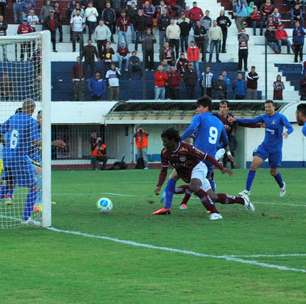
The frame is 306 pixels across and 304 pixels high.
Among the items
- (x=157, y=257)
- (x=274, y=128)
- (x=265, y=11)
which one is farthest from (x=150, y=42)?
(x=157, y=257)

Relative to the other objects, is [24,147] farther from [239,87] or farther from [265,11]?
[265,11]

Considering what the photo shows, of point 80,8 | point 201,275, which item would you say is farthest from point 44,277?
point 80,8

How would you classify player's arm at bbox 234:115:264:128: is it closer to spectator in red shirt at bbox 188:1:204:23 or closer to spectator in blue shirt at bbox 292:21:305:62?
spectator in red shirt at bbox 188:1:204:23

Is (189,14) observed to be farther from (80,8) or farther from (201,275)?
(201,275)

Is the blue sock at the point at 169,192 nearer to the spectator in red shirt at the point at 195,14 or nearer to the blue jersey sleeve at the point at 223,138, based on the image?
the blue jersey sleeve at the point at 223,138

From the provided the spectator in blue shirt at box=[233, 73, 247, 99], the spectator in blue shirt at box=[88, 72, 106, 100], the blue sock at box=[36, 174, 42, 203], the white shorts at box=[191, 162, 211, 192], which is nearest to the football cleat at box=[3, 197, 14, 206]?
the blue sock at box=[36, 174, 42, 203]

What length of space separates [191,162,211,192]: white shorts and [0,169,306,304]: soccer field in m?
0.54

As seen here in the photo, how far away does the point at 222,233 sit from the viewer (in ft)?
49.8

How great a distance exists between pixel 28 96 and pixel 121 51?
Result: 25962 mm

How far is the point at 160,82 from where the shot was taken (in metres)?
43.6

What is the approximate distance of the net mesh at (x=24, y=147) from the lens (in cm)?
1664

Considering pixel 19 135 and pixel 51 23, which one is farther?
pixel 51 23

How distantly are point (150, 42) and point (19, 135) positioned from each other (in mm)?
27330

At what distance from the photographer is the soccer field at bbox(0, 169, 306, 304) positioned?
9.91 meters
